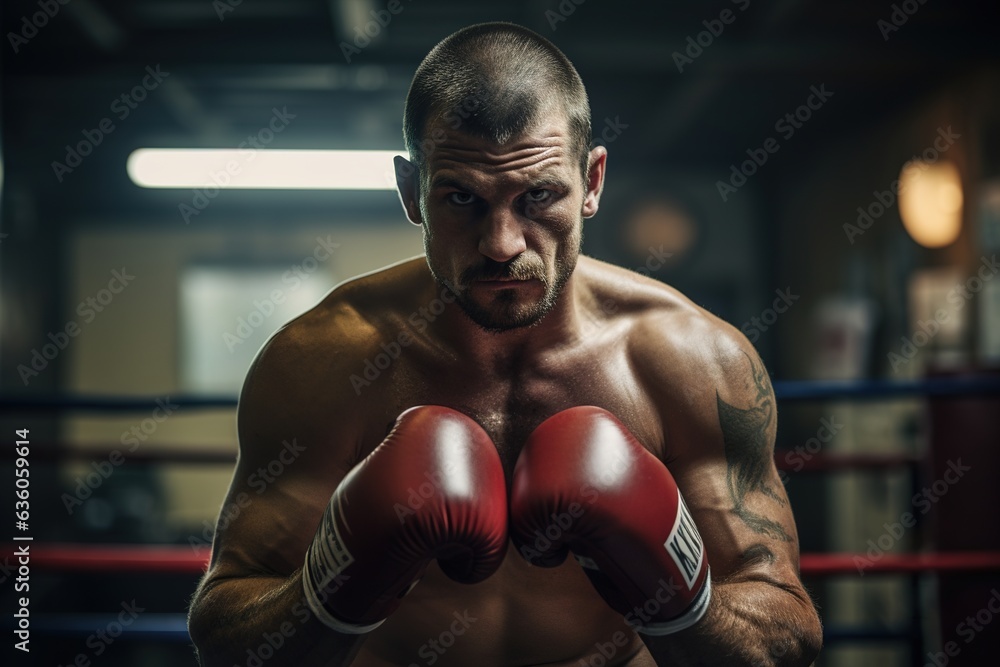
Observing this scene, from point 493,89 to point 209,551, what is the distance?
106 centimetres

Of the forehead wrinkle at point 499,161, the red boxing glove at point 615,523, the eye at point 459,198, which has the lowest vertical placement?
the red boxing glove at point 615,523

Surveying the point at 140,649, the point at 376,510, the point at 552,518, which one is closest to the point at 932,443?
the point at 552,518

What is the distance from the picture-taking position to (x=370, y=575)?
3.59 feet

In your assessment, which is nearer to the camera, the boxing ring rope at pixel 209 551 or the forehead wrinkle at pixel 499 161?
the forehead wrinkle at pixel 499 161

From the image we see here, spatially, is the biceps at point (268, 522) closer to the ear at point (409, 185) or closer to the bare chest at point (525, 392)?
the bare chest at point (525, 392)

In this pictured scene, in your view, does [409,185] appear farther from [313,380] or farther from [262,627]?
[262,627]

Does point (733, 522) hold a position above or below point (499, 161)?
below

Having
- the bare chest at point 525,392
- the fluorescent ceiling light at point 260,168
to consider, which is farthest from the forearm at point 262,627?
the fluorescent ceiling light at point 260,168

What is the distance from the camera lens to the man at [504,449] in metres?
1.13

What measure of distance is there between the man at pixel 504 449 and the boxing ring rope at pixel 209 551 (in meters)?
0.42

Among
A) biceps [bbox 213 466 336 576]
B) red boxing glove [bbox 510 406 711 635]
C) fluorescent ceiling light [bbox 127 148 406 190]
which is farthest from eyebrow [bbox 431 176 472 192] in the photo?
fluorescent ceiling light [bbox 127 148 406 190]

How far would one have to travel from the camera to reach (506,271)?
1231 millimetres

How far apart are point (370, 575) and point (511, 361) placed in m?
0.47

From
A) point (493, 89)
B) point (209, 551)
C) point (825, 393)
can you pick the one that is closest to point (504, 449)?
point (493, 89)
